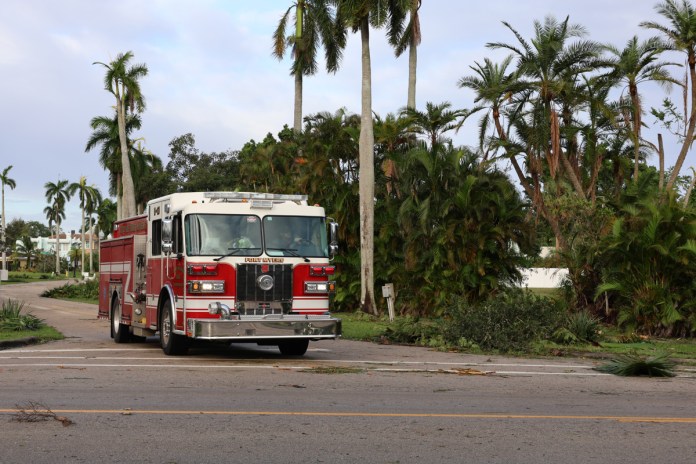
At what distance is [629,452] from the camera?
8.12 meters

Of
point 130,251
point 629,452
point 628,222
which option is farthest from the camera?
point 628,222

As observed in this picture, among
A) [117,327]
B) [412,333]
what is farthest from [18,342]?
[412,333]

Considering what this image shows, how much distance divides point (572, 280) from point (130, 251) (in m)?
14.8

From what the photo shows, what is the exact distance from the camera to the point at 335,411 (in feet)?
33.8

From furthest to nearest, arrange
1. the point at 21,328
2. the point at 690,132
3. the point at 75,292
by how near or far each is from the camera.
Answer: the point at 75,292 → the point at 690,132 → the point at 21,328

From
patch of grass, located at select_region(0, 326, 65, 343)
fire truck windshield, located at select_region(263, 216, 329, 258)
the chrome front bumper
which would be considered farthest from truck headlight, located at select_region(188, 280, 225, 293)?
patch of grass, located at select_region(0, 326, 65, 343)

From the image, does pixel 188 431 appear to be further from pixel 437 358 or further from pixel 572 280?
pixel 572 280

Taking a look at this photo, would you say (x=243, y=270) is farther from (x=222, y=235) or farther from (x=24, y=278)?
(x=24, y=278)

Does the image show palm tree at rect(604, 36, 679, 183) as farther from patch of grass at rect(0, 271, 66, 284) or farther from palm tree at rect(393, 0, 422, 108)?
patch of grass at rect(0, 271, 66, 284)

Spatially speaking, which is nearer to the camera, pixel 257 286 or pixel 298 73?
pixel 257 286

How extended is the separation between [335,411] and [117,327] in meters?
12.4

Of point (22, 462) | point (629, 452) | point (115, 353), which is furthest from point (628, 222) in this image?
point (22, 462)

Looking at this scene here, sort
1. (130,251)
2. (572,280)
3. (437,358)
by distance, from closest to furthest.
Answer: (437,358)
(130,251)
(572,280)

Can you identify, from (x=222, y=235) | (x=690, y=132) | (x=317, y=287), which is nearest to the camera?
(x=222, y=235)
